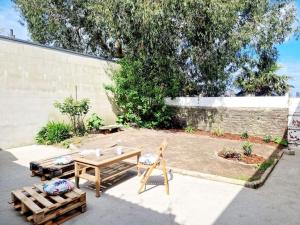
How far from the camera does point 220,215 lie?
362 centimetres

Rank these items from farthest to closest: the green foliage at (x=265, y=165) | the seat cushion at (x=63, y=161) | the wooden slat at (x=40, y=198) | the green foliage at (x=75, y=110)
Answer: the green foliage at (x=75, y=110)
the green foliage at (x=265, y=165)
the seat cushion at (x=63, y=161)
the wooden slat at (x=40, y=198)

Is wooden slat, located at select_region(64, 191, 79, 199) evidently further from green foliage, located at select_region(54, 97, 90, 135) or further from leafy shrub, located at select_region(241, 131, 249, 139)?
leafy shrub, located at select_region(241, 131, 249, 139)

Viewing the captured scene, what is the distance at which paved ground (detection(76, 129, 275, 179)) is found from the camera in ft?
18.9

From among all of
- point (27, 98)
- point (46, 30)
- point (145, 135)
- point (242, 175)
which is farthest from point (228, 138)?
point (46, 30)

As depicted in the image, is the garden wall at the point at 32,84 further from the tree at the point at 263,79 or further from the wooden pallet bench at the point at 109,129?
the tree at the point at 263,79

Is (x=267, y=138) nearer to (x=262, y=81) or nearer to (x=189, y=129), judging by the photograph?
(x=189, y=129)

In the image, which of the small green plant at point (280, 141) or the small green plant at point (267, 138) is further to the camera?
the small green plant at point (267, 138)

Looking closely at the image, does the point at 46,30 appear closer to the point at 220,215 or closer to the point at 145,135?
the point at 145,135

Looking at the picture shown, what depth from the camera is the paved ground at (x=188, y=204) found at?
3496 millimetres

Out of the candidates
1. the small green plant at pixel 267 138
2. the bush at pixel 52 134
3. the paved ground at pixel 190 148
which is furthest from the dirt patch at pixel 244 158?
the bush at pixel 52 134

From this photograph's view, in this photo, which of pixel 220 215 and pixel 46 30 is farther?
pixel 46 30

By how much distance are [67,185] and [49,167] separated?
4.86 ft

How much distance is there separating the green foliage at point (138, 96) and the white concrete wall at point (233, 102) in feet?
2.65

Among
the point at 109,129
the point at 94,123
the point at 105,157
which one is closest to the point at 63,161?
the point at 105,157
